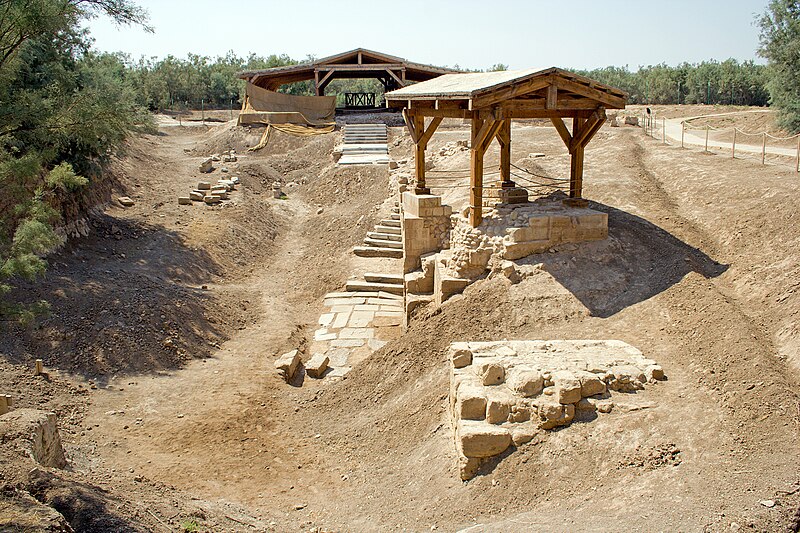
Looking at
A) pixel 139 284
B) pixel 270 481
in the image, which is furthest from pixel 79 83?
pixel 270 481

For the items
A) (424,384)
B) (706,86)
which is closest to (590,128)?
(424,384)

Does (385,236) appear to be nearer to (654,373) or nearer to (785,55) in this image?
(654,373)

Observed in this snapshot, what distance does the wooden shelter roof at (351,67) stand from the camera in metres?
32.0

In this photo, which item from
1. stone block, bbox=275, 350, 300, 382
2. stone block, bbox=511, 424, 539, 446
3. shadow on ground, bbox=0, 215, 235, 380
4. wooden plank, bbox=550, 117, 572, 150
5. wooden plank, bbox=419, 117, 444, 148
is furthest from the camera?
wooden plank, bbox=419, 117, 444, 148

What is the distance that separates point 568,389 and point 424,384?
116 inches

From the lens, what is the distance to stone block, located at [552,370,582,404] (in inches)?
269

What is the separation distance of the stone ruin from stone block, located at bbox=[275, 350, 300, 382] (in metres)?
4.31

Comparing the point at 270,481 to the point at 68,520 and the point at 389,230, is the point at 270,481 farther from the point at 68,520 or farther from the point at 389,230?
the point at 389,230

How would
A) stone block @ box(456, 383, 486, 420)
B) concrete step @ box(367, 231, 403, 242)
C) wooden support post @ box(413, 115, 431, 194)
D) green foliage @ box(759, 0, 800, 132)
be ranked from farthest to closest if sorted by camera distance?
1. green foliage @ box(759, 0, 800, 132)
2. concrete step @ box(367, 231, 403, 242)
3. wooden support post @ box(413, 115, 431, 194)
4. stone block @ box(456, 383, 486, 420)

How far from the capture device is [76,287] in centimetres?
1311

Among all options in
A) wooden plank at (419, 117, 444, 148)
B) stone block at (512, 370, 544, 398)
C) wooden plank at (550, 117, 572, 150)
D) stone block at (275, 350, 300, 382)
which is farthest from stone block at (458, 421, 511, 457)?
wooden plank at (419, 117, 444, 148)

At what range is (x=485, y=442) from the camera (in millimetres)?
6781

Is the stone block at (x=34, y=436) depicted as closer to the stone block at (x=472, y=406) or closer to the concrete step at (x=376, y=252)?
the stone block at (x=472, y=406)

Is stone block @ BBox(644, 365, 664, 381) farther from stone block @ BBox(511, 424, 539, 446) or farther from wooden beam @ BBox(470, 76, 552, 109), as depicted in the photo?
wooden beam @ BBox(470, 76, 552, 109)
